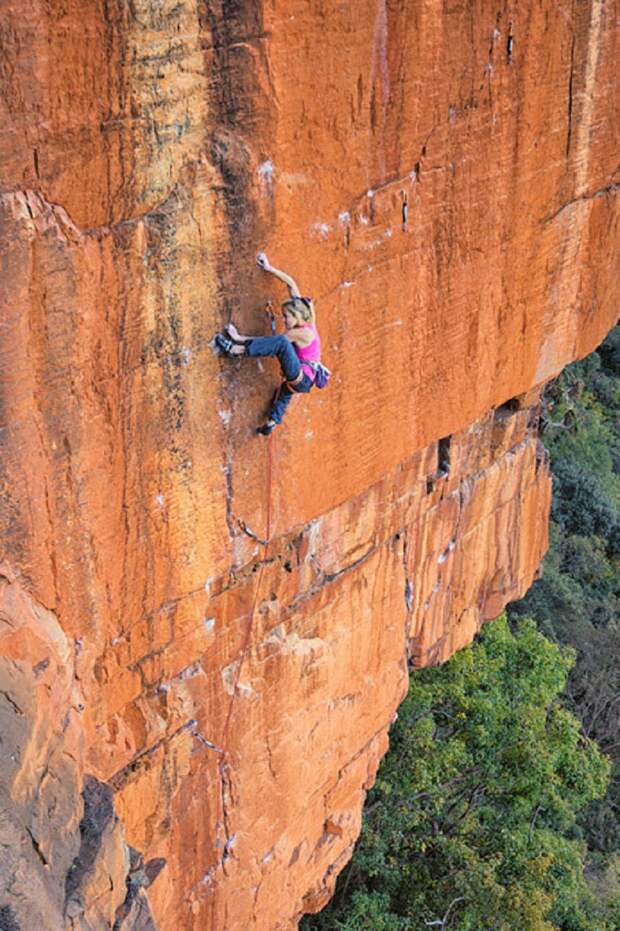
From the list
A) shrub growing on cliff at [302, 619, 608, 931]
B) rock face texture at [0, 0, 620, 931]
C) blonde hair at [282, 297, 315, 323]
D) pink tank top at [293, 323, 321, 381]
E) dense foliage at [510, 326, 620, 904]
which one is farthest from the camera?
dense foliage at [510, 326, 620, 904]

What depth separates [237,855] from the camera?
671 cm

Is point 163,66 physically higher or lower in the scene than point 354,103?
higher

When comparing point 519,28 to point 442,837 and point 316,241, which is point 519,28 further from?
point 442,837

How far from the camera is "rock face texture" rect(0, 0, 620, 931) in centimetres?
420

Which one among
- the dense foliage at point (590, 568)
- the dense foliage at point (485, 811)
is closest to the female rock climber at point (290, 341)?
the dense foliage at point (485, 811)

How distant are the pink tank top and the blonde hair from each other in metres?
0.07

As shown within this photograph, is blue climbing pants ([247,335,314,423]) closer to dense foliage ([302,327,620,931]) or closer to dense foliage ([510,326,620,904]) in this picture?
dense foliage ([302,327,620,931])

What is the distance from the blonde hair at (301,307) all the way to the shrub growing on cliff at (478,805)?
677 cm

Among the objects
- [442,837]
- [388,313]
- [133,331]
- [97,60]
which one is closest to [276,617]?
[388,313]

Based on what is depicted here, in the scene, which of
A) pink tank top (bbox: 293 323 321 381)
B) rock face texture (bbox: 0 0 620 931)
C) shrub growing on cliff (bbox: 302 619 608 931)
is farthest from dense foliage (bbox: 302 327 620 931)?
pink tank top (bbox: 293 323 321 381)

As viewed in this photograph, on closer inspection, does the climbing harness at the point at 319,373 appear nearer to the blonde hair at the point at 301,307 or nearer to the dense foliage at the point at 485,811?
the blonde hair at the point at 301,307

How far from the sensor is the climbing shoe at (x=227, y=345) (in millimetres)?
5008

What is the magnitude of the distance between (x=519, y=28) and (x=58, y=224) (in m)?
3.12

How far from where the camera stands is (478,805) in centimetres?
1149
